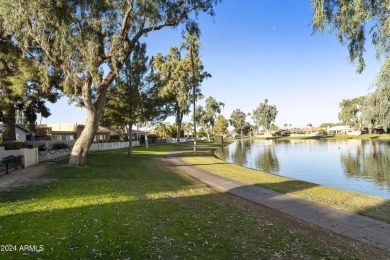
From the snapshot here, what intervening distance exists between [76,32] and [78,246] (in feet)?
46.3

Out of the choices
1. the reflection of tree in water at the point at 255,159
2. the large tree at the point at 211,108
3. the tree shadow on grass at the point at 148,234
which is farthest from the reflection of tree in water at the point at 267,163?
the large tree at the point at 211,108

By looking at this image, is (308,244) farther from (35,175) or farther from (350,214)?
(35,175)

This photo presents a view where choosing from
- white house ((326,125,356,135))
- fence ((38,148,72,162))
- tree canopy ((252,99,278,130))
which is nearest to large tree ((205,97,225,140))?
tree canopy ((252,99,278,130))

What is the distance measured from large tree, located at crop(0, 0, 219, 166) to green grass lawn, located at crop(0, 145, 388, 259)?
860cm

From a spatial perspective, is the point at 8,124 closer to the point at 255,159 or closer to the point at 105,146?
the point at 105,146

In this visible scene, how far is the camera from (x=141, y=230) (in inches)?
254

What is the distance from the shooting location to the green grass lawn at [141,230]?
211 inches

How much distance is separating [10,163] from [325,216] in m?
15.9

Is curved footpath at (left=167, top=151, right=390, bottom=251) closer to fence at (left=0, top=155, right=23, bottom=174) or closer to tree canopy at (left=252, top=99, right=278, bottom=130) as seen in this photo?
fence at (left=0, top=155, right=23, bottom=174)

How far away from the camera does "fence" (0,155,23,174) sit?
14.4m

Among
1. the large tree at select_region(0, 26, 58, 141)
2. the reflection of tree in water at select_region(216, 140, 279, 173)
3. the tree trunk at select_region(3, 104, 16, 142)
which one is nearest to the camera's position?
the large tree at select_region(0, 26, 58, 141)

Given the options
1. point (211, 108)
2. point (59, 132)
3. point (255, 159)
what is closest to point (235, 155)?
point (255, 159)

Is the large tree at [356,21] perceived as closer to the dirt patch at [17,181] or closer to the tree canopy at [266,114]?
the dirt patch at [17,181]

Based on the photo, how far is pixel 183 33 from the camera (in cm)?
1962
